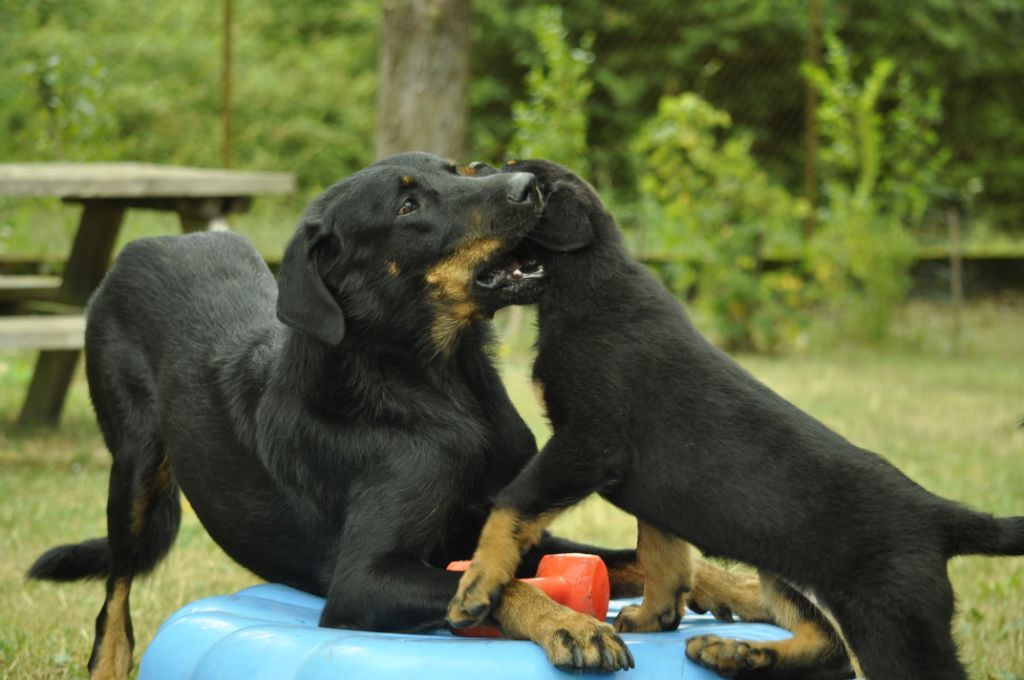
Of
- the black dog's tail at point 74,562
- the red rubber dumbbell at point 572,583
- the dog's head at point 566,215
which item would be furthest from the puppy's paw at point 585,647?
the black dog's tail at point 74,562

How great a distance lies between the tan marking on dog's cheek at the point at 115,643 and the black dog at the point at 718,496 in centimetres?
146

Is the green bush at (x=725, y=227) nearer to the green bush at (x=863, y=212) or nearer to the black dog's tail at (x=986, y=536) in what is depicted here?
the green bush at (x=863, y=212)

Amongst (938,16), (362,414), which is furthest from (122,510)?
(938,16)

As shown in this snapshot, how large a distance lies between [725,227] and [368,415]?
28.7ft

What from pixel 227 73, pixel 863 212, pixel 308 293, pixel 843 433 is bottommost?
pixel 843 433

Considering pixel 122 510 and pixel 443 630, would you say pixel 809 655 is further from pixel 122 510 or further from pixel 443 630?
pixel 122 510

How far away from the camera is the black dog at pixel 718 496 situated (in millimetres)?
2900

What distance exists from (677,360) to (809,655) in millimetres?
763

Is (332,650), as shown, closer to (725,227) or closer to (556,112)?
(725,227)

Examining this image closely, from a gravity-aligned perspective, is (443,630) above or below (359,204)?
below

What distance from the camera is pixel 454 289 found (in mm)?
3531

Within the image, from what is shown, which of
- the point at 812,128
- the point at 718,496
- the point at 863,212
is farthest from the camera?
the point at 812,128

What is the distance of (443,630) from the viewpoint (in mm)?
3299

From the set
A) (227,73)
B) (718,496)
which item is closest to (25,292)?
(227,73)
